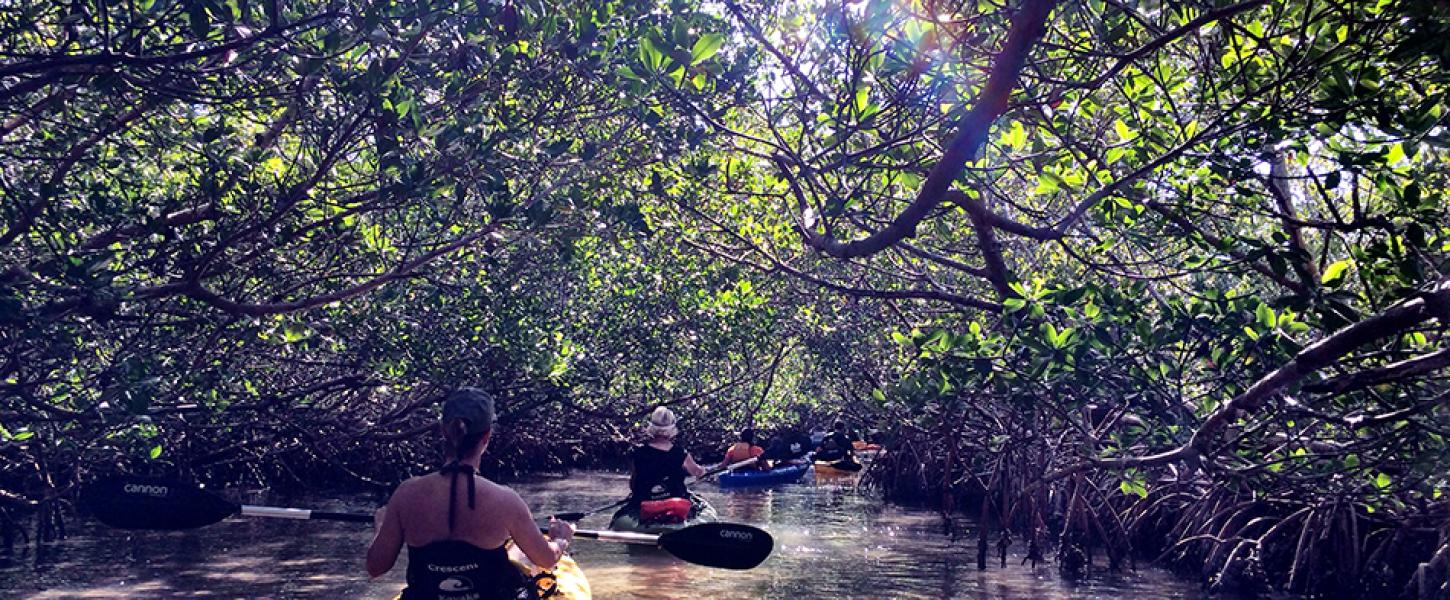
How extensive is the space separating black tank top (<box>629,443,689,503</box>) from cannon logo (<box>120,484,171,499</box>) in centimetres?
409

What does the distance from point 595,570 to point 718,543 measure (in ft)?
11.1

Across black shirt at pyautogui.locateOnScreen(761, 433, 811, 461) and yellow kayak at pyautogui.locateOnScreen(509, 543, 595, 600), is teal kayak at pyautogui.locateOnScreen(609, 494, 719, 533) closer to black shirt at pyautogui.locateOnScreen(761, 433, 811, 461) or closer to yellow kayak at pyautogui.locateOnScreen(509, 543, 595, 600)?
yellow kayak at pyautogui.locateOnScreen(509, 543, 595, 600)

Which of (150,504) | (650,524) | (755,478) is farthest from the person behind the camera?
(755,478)

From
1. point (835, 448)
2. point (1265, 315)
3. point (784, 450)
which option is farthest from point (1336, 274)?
point (835, 448)

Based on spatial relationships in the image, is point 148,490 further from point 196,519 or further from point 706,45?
point 706,45

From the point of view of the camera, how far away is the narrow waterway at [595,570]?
9.17 m

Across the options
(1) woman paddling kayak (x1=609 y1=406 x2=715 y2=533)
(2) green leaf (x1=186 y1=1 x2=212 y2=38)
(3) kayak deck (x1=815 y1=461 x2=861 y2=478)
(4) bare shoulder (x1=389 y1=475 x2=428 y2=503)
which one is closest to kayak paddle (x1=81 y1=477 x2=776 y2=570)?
(4) bare shoulder (x1=389 y1=475 x2=428 y2=503)

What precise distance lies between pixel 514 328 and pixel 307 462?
13.6ft

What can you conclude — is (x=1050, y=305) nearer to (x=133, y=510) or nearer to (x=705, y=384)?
(x=133, y=510)

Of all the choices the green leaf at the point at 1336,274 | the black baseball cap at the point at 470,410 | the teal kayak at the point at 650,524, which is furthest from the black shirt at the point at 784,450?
the green leaf at the point at 1336,274

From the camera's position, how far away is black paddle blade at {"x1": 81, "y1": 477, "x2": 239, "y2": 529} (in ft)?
22.9

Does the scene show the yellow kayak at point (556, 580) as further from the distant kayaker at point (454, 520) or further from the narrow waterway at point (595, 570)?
the narrow waterway at point (595, 570)

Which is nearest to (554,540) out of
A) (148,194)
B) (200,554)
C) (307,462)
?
(148,194)

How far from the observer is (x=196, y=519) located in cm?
713
